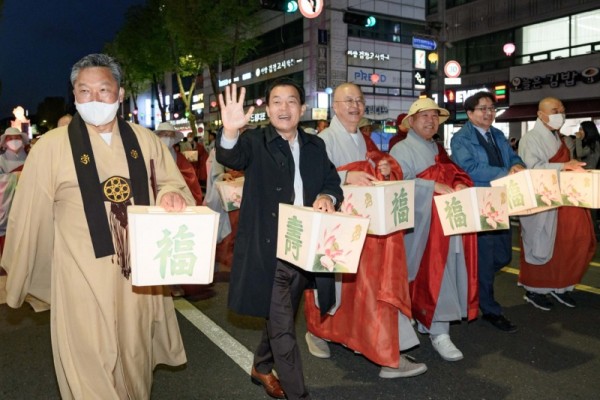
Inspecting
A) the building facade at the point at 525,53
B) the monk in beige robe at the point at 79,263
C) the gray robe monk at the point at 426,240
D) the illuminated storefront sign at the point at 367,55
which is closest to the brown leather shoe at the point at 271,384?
the monk in beige robe at the point at 79,263

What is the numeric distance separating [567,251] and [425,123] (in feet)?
7.30

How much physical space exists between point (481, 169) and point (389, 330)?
1.90 m

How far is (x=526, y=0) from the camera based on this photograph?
918 inches

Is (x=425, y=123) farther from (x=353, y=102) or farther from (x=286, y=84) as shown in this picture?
(x=286, y=84)

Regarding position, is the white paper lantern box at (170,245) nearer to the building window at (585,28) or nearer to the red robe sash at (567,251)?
the red robe sash at (567,251)

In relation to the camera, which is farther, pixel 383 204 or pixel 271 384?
pixel 271 384

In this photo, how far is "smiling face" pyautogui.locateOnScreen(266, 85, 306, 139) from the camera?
339 cm

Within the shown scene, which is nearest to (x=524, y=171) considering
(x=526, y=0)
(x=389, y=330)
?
(x=389, y=330)

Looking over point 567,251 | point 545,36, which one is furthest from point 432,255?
point 545,36

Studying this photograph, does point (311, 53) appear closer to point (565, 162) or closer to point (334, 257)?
point (565, 162)

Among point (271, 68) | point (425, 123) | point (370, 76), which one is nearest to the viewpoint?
point (425, 123)

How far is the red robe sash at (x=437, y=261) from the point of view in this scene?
4449 millimetres

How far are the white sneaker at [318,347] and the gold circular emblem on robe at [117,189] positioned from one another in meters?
2.21

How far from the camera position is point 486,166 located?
5051mm
